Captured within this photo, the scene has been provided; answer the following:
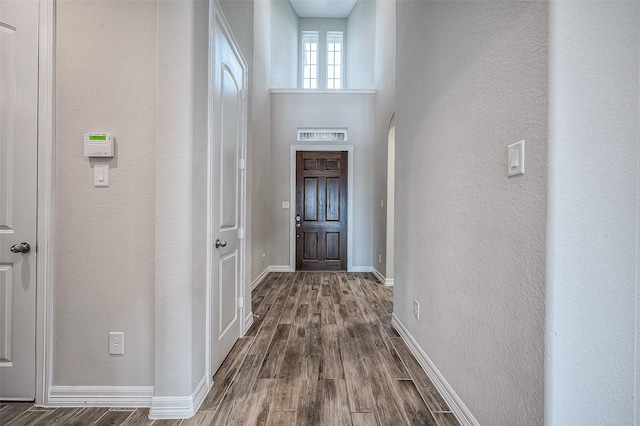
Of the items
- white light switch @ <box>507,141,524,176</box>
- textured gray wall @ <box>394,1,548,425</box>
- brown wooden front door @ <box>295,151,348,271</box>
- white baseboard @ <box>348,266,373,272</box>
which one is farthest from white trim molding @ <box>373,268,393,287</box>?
white light switch @ <box>507,141,524,176</box>

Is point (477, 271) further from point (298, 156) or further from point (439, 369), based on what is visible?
point (298, 156)

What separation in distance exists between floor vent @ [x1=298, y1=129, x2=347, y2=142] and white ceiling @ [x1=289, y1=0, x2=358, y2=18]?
3326 millimetres

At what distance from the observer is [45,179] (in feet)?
5.23

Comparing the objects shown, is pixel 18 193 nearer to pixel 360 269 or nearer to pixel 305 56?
pixel 360 269

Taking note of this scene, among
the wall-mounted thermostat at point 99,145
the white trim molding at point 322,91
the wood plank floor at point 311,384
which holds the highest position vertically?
→ the white trim molding at point 322,91

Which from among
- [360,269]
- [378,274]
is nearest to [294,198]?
[360,269]

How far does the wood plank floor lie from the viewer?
1.51 m

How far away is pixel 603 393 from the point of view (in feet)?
3.17

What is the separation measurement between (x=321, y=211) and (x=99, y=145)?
160 inches

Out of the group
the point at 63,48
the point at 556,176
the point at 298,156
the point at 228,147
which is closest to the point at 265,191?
the point at 298,156

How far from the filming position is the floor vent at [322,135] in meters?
5.45

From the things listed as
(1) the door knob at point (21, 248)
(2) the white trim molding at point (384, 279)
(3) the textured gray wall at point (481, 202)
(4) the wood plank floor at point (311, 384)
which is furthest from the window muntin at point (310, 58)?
(1) the door knob at point (21, 248)

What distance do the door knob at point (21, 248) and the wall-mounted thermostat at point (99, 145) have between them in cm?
59

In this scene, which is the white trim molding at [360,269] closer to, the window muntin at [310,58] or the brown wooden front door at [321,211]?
the brown wooden front door at [321,211]
